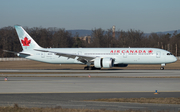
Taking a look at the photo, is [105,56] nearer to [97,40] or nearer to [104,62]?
[104,62]

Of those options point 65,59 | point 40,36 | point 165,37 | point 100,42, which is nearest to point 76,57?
point 65,59

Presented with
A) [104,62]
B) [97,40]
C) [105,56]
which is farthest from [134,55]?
[97,40]

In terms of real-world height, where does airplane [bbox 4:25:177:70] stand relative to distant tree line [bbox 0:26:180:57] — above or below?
below

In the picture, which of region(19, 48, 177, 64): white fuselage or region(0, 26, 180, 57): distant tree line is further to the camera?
region(0, 26, 180, 57): distant tree line

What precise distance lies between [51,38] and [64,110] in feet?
337

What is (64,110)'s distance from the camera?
385 inches

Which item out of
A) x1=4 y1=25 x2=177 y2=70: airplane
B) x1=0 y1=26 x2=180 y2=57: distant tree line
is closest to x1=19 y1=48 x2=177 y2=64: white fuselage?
x1=4 y1=25 x2=177 y2=70: airplane

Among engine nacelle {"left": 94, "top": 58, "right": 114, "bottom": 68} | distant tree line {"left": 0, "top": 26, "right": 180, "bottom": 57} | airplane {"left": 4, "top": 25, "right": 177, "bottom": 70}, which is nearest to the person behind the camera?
engine nacelle {"left": 94, "top": 58, "right": 114, "bottom": 68}

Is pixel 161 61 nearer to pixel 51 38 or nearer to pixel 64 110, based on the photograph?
pixel 64 110

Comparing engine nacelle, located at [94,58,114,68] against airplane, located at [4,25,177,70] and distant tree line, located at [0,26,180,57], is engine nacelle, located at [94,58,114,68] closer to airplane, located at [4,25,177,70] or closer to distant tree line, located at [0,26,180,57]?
airplane, located at [4,25,177,70]

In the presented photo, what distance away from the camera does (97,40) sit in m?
97.8

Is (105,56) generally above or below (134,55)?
below

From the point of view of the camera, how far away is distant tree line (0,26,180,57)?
9644cm

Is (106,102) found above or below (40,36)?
below
